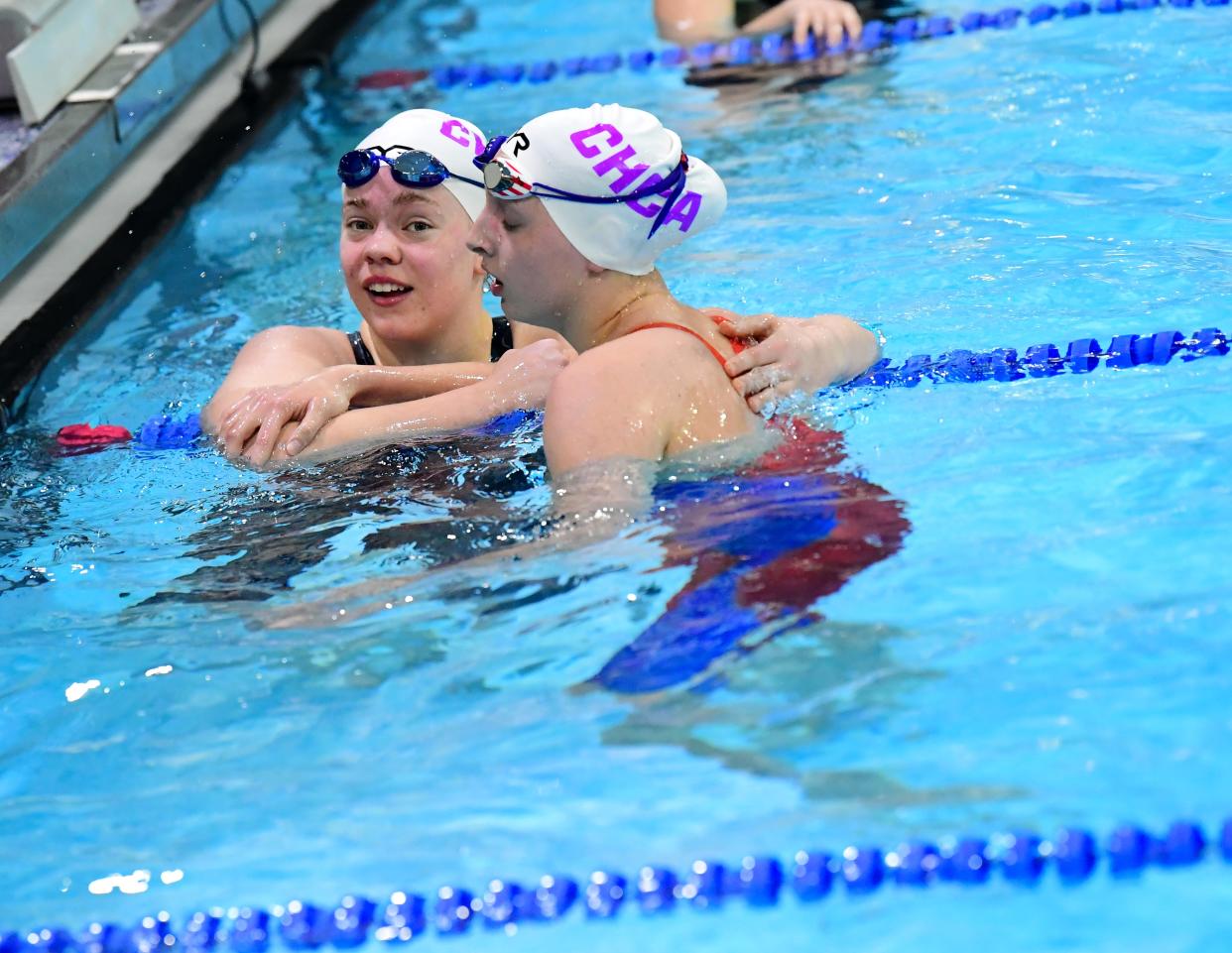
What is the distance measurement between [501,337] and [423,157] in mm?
616

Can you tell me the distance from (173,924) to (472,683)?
2.42 feet

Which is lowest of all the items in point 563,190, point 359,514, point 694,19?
point 359,514

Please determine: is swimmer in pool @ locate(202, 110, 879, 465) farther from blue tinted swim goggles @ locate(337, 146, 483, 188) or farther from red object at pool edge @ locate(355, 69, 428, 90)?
red object at pool edge @ locate(355, 69, 428, 90)

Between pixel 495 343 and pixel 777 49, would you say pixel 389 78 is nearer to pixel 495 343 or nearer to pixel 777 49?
pixel 777 49

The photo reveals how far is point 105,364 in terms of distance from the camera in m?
5.73

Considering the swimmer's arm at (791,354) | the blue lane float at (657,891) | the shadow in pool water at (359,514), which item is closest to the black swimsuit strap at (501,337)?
the shadow in pool water at (359,514)

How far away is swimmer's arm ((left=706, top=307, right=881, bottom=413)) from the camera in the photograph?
140 inches

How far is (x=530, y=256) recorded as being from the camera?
352cm

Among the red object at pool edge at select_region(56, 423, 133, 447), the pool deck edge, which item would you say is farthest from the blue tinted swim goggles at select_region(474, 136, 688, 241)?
the pool deck edge

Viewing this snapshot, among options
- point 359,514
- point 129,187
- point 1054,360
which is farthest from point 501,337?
point 129,187

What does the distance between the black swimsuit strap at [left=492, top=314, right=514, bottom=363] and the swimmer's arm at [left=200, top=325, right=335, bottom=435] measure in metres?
0.48

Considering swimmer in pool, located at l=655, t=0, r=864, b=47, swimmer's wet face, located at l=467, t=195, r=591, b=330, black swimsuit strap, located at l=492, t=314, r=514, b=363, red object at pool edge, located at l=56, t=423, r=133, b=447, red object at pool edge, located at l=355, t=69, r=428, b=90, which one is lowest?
red object at pool edge, located at l=56, t=423, r=133, b=447

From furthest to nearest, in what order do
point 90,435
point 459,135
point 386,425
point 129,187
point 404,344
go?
1. point 129,187
2. point 90,435
3. point 404,344
4. point 459,135
5. point 386,425

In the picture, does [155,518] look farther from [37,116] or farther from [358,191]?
[37,116]
